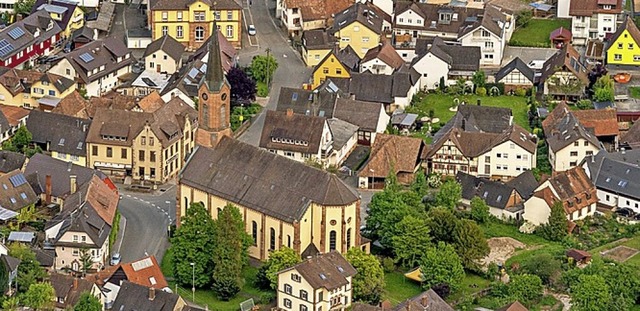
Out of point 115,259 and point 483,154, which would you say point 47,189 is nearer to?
point 115,259

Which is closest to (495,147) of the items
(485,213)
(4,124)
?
(485,213)

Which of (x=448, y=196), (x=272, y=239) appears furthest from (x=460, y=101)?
(x=272, y=239)

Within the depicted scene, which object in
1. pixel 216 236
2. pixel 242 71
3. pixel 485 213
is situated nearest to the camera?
pixel 216 236

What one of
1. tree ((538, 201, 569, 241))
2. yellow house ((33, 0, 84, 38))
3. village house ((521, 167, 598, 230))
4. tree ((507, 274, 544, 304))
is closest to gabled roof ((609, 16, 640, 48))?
village house ((521, 167, 598, 230))

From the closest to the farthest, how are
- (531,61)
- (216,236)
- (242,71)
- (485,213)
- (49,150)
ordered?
(216,236)
(485,213)
(49,150)
(242,71)
(531,61)

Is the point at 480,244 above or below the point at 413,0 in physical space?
below

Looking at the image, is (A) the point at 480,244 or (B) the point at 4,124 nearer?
(A) the point at 480,244

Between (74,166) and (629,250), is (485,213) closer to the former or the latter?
(629,250)
